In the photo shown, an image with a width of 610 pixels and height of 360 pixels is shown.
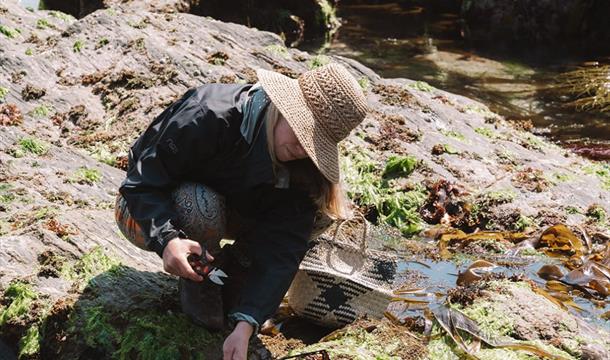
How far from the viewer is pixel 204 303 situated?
380 cm

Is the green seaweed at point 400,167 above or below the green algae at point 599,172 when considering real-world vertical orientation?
above

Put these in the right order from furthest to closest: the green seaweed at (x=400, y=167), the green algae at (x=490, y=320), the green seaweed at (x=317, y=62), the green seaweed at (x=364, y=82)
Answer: the green seaweed at (x=317, y=62), the green seaweed at (x=364, y=82), the green seaweed at (x=400, y=167), the green algae at (x=490, y=320)

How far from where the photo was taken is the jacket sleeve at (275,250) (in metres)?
3.52

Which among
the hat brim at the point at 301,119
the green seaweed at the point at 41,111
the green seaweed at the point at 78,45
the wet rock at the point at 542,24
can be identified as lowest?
the wet rock at the point at 542,24

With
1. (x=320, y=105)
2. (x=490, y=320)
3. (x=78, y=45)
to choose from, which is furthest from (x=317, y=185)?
(x=78, y=45)

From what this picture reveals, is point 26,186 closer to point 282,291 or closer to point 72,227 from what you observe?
point 72,227

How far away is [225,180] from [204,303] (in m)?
0.61

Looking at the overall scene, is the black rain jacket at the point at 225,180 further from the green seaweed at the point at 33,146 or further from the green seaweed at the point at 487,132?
the green seaweed at the point at 487,132

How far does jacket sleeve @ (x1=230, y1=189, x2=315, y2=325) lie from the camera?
3.52 meters

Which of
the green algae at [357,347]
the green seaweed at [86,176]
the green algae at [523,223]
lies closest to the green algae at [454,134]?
the green algae at [523,223]

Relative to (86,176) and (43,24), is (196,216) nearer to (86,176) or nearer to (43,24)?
(86,176)

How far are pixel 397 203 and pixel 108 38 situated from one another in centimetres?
347

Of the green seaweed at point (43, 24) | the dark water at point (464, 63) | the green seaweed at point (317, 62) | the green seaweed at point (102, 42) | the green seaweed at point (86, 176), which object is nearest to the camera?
the green seaweed at point (86, 176)

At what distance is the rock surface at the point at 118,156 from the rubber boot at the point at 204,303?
0.09 meters
